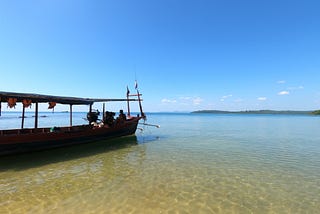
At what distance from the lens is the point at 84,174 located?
8.91 meters

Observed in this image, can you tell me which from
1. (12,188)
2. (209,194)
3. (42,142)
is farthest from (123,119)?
(209,194)

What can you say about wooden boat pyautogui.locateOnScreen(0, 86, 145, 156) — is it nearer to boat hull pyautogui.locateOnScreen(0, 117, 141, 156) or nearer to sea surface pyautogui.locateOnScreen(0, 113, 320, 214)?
boat hull pyautogui.locateOnScreen(0, 117, 141, 156)

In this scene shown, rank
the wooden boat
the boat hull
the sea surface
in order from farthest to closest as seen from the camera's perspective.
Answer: the wooden boat → the boat hull → the sea surface

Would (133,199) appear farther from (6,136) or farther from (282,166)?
(6,136)

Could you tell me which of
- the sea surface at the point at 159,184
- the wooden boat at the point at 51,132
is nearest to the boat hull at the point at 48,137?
the wooden boat at the point at 51,132

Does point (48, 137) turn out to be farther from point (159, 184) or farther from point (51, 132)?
point (159, 184)

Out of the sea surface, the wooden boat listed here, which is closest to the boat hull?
the wooden boat

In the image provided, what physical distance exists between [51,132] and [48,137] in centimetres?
36

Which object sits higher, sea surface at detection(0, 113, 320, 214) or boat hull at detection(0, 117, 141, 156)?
boat hull at detection(0, 117, 141, 156)

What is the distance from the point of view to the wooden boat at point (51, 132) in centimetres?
1177

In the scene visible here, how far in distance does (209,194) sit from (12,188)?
6.65 m

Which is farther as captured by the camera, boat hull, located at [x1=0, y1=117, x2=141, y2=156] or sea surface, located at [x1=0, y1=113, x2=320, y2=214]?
boat hull, located at [x1=0, y1=117, x2=141, y2=156]

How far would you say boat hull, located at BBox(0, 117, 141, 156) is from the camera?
456 inches

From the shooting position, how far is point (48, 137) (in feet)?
43.9
